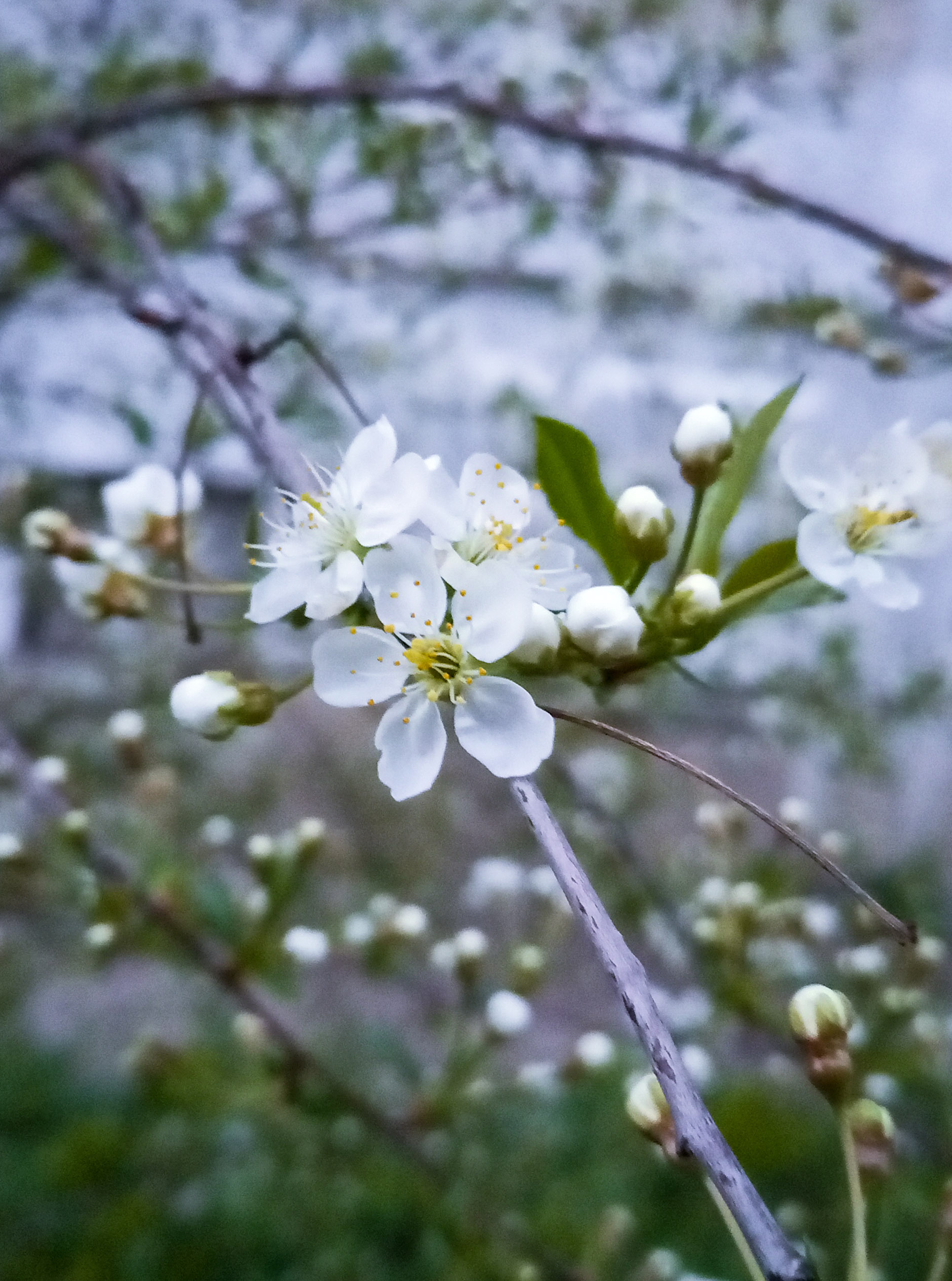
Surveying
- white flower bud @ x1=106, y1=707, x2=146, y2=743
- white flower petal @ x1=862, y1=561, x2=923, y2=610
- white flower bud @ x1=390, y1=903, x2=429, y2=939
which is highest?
white flower petal @ x1=862, y1=561, x2=923, y2=610

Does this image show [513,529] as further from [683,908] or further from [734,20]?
[734,20]

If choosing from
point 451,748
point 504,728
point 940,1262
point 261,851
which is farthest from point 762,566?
point 451,748

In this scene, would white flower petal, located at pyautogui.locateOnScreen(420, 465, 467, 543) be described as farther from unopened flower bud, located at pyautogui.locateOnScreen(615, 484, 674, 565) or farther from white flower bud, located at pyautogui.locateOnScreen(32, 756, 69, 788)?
white flower bud, located at pyautogui.locateOnScreen(32, 756, 69, 788)

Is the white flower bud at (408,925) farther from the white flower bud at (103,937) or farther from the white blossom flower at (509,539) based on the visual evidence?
the white blossom flower at (509,539)

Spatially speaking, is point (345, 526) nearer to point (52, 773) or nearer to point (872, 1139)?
point (872, 1139)

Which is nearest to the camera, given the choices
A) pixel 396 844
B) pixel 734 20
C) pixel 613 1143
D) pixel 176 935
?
pixel 176 935

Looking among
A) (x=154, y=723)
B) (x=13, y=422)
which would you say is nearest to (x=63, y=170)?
(x=13, y=422)

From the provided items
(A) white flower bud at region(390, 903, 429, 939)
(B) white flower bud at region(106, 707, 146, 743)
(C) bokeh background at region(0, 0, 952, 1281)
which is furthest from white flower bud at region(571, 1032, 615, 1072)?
(B) white flower bud at region(106, 707, 146, 743)
